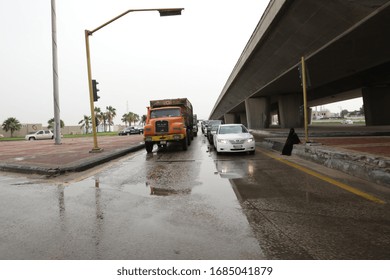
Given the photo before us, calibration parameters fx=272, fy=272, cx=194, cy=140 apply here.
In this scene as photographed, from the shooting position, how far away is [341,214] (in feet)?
13.2

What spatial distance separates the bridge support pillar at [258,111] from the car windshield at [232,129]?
24.9m

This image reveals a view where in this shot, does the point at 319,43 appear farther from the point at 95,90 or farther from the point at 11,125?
the point at 11,125

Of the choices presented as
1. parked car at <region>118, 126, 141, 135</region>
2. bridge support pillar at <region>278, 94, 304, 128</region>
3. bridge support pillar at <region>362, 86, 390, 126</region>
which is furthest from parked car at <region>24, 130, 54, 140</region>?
bridge support pillar at <region>362, 86, 390, 126</region>

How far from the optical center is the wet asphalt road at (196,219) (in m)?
2.99

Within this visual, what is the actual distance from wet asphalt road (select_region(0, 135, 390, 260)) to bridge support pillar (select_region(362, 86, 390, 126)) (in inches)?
1190

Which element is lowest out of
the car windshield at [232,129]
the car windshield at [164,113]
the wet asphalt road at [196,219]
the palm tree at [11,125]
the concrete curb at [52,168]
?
the wet asphalt road at [196,219]

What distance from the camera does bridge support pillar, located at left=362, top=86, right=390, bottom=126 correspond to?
3105 centimetres

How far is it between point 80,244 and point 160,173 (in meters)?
4.89

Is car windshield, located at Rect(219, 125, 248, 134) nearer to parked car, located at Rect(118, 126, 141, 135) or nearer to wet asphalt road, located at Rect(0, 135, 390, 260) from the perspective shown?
wet asphalt road, located at Rect(0, 135, 390, 260)

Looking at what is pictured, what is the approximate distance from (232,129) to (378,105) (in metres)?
26.9

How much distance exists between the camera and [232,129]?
44.0 feet

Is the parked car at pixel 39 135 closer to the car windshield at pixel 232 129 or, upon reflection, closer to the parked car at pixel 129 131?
the parked car at pixel 129 131

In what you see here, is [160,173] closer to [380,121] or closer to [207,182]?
[207,182]

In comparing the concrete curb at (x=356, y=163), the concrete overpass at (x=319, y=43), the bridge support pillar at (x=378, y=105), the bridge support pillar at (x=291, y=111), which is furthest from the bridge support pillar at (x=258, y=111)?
the concrete curb at (x=356, y=163)
